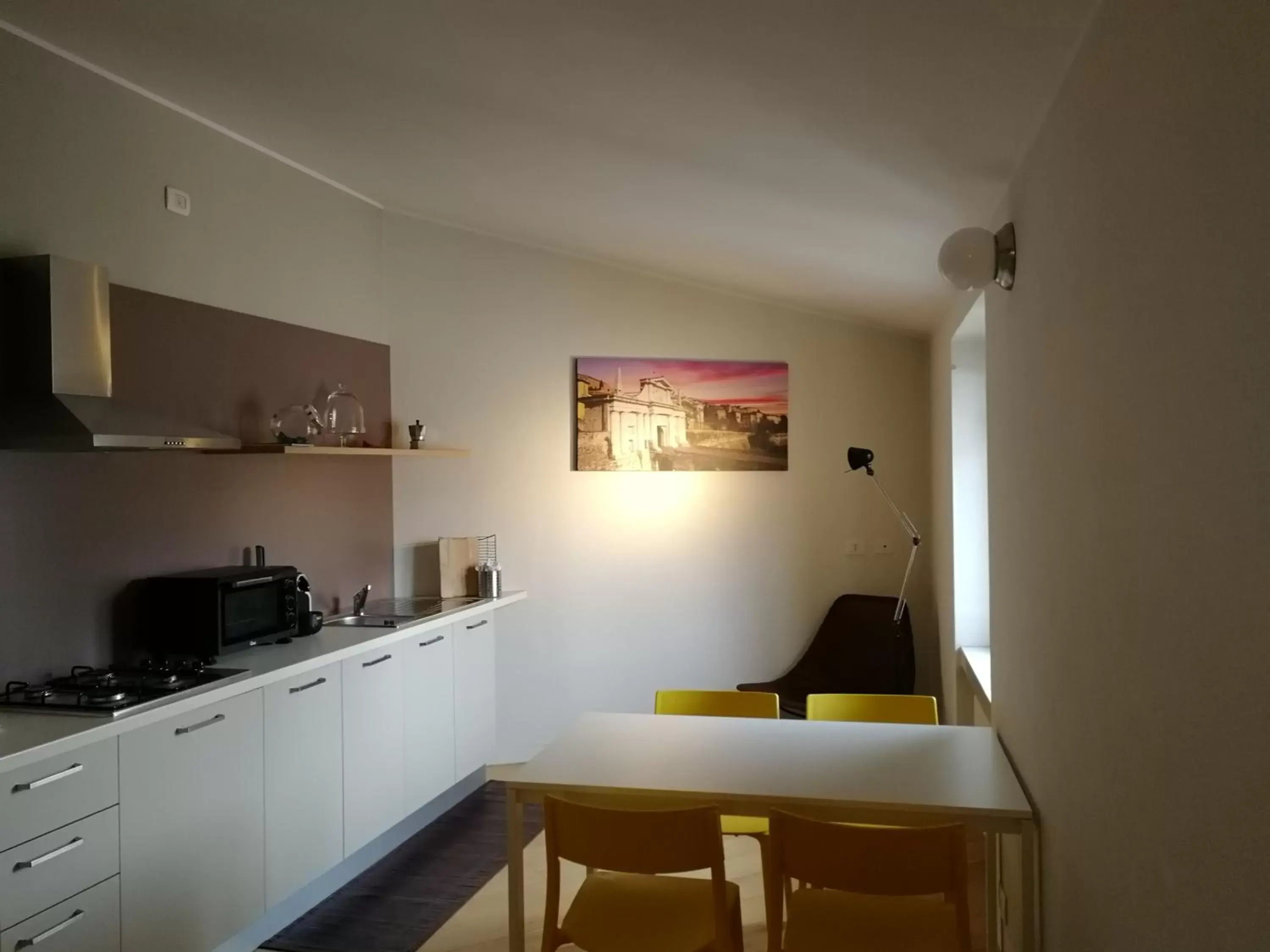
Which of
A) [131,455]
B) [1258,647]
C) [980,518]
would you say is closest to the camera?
[1258,647]

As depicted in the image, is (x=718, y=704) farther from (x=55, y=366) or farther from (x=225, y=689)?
(x=55, y=366)

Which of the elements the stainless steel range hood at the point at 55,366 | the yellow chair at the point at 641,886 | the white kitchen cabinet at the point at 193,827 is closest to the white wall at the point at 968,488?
the yellow chair at the point at 641,886

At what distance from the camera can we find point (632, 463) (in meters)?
4.94

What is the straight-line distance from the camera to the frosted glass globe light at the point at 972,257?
232cm

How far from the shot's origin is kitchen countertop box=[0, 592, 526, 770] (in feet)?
7.30

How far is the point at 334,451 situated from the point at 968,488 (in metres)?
2.62

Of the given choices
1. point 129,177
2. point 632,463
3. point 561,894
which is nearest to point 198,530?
point 129,177

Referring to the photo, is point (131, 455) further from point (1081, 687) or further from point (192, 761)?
point (1081, 687)

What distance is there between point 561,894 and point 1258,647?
3.20 metres

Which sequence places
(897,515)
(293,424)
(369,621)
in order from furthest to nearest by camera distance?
(897,515)
(369,621)
(293,424)

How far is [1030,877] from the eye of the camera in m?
2.07

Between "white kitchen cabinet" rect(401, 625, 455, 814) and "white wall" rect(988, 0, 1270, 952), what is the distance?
8.56ft

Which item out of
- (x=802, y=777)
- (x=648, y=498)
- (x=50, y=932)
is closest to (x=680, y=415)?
(x=648, y=498)

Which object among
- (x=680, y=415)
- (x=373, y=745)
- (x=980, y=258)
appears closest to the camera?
(x=980, y=258)
